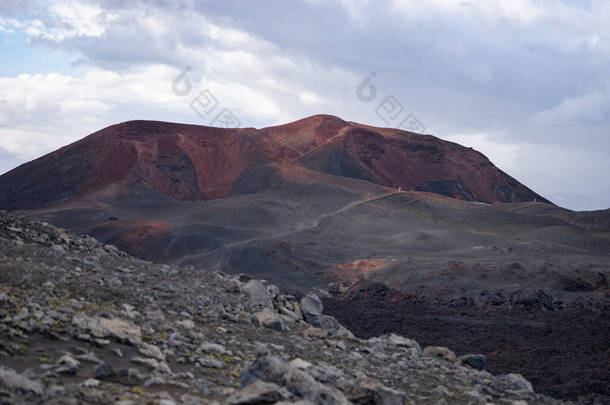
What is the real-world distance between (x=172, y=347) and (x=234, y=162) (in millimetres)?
77870

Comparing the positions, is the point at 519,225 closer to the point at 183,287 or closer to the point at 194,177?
the point at 194,177

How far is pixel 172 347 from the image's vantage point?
848cm

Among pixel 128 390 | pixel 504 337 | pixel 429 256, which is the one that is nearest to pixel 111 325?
pixel 128 390

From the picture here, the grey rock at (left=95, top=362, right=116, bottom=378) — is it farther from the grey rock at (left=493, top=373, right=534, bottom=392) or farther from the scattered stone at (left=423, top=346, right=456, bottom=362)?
the scattered stone at (left=423, top=346, right=456, bottom=362)

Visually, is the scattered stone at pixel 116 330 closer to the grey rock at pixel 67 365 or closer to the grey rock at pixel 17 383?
the grey rock at pixel 67 365

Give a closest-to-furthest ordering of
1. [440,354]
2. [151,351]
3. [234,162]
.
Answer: [151,351], [440,354], [234,162]

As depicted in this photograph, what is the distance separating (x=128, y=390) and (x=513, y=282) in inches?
1348

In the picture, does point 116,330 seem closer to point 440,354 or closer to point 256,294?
point 256,294

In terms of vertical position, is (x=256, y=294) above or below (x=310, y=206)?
below

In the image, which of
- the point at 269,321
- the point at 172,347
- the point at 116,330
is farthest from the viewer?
the point at 269,321

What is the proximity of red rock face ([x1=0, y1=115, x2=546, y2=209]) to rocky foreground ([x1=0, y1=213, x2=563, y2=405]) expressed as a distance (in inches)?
2486

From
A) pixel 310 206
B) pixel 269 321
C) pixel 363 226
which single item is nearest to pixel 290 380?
pixel 269 321

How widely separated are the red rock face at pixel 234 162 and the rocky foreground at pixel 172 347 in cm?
6314

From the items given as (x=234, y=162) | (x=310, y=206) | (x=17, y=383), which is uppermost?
(x=234, y=162)
